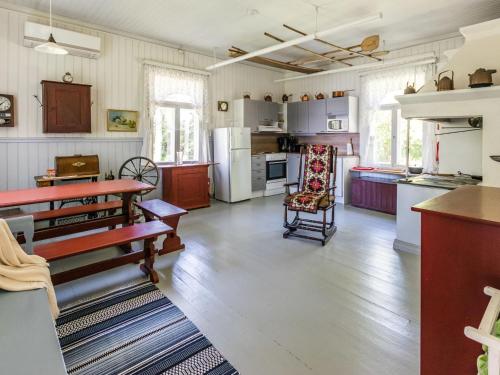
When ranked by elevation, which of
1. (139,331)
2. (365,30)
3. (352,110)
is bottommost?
(139,331)

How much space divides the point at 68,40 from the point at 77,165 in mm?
1797

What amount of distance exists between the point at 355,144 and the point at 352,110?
719 mm

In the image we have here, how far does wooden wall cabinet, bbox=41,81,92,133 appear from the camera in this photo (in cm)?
458

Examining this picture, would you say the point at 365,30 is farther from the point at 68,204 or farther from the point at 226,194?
the point at 68,204

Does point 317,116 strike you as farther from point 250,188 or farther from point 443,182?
point 443,182

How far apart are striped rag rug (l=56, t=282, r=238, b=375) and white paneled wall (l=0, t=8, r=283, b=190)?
3.10m

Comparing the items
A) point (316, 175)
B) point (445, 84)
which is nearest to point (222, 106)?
point (316, 175)

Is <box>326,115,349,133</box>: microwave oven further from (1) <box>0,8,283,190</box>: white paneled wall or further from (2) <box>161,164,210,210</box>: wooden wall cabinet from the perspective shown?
(1) <box>0,8,283,190</box>: white paneled wall

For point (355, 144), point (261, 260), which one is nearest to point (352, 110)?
point (355, 144)

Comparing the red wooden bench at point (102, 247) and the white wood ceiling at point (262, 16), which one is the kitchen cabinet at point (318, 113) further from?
the red wooden bench at point (102, 247)

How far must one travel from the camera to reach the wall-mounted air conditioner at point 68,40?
13.8 ft

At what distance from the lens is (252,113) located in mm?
7012

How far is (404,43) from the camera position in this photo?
5.70m

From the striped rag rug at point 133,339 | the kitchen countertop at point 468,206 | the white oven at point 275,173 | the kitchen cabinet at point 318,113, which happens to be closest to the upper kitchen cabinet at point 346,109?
the kitchen cabinet at point 318,113
